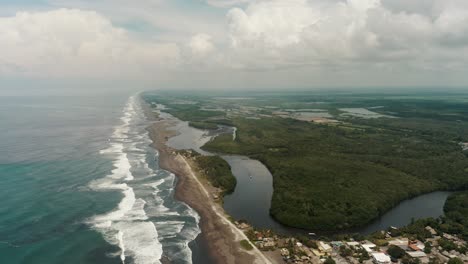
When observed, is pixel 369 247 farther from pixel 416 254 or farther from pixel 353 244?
pixel 416 254

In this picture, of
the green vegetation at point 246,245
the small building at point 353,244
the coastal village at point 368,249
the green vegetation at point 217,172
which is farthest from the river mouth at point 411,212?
the green vegetation at point 217,172

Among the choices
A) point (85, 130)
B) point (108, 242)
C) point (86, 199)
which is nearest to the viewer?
point (108, 242)

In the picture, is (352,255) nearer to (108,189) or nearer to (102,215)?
(102,215)

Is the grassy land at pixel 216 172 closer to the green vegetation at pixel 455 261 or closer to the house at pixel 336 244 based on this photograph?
the house at pixel 336 244

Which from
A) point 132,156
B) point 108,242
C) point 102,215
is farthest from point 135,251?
point 132,156

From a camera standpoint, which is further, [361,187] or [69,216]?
[361,187]

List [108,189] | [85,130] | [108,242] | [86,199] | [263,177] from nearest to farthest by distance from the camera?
[108,242]
[86,199]
[108,189]
[263,177]
[85,130]

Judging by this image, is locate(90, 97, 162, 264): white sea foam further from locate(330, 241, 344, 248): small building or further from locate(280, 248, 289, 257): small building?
locate(330, 241, 344, 248): small building
